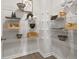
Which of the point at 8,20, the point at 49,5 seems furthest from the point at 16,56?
the point at 49,5

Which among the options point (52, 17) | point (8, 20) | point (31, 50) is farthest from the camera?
point (31, 50)

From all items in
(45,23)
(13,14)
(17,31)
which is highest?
(13,14)

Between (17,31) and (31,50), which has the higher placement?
(17,31)

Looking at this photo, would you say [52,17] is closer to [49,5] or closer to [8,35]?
[49,5]

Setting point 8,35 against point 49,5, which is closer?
point 8,35

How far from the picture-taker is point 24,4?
2.18m

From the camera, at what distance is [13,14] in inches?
80.0

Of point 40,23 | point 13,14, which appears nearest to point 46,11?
point 40,23

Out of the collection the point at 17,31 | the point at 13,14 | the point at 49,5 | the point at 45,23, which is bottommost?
the point at 17,31

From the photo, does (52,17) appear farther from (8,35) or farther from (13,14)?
(8,35)

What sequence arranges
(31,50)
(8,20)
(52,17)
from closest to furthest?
(8,20)
(52,17)
(31,50)

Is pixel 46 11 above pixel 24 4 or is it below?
below

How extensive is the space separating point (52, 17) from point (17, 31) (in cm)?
78

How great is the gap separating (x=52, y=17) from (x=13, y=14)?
788mm
